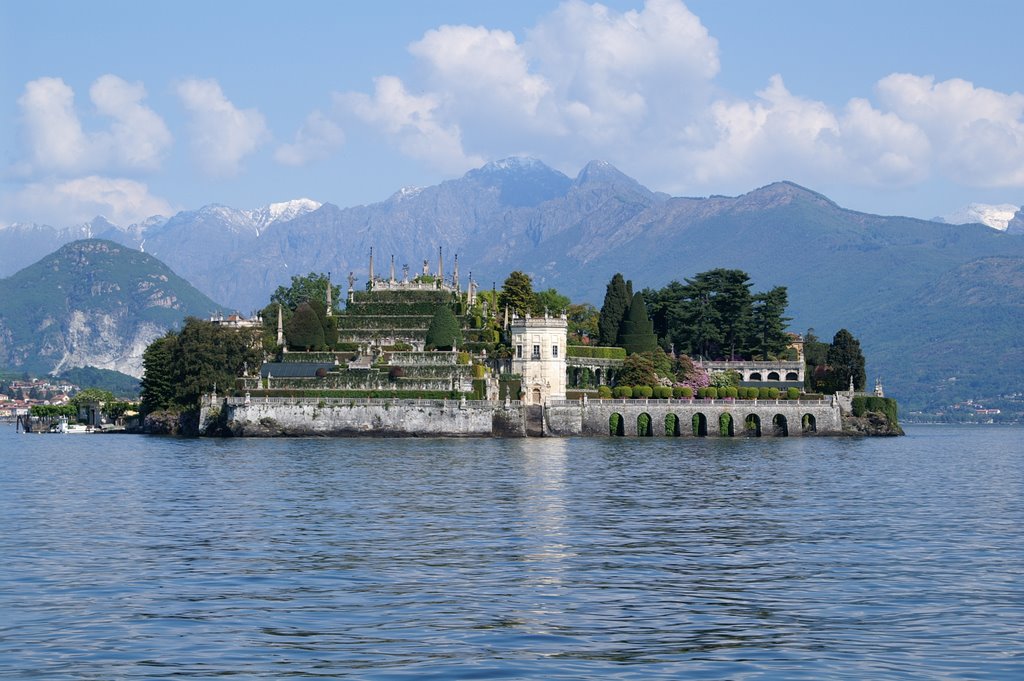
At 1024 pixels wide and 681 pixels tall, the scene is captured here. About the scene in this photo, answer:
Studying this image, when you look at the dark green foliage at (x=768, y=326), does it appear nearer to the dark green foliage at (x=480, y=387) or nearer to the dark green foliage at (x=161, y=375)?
the dark green foliage at (x=480, y=387)

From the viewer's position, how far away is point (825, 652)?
97.7 feet

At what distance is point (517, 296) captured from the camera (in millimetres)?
165500

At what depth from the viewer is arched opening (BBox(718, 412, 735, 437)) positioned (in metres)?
136

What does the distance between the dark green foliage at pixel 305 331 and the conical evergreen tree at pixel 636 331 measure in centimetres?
3090

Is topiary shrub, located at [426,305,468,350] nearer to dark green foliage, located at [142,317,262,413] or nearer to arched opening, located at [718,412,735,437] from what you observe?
dark green foliage, located at [142,317,262,413]

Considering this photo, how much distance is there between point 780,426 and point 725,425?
6424 mm

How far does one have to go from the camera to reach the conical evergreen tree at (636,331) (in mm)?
153000

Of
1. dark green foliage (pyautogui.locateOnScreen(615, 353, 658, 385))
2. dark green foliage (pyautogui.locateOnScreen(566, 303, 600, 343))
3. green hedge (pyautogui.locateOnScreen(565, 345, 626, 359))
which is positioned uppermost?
dark green foliage (pyautogui.locateOnScreen(566, 303, 600, 343))

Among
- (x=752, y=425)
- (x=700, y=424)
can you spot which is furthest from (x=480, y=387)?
(x=752, y=425)

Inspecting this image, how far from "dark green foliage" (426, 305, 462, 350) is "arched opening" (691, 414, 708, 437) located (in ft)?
73.3

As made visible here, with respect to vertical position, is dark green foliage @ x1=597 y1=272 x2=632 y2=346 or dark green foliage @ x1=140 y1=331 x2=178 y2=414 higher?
dark green foliage @ x1=597 y1=272 x2=632 y2=346

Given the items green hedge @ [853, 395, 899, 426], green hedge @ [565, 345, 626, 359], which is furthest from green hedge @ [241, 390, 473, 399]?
green hedge @ [853, 395, 899, 426]

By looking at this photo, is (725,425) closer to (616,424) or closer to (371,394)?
(616,424)

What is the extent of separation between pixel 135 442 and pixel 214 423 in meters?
7.42
